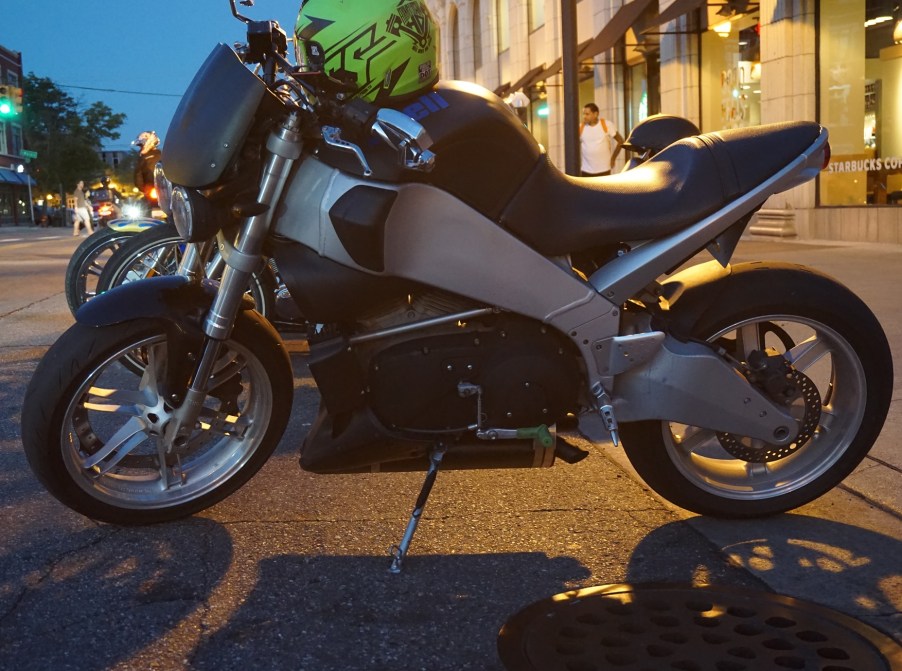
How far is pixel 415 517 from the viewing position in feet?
10.2

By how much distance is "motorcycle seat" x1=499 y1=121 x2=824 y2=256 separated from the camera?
124 inches

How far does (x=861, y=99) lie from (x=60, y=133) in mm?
75635

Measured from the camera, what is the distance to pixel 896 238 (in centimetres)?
1340

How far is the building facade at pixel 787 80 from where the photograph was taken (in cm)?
1406

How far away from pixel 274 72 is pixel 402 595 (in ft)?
4.89

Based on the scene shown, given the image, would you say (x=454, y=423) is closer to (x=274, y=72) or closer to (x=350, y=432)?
(x=350, y=432)

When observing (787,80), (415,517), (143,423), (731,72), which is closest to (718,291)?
(415,517)

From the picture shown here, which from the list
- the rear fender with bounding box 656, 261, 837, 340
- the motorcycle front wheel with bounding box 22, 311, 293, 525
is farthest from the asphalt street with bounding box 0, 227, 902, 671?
the rear fender with bounding box 656, 261, 837, 340

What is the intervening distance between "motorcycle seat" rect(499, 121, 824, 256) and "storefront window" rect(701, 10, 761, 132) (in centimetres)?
1406

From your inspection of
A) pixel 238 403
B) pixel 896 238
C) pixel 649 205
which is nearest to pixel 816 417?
pixel 649 205

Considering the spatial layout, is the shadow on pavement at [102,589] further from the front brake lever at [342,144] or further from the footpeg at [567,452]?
the front brake lever at [342,144]

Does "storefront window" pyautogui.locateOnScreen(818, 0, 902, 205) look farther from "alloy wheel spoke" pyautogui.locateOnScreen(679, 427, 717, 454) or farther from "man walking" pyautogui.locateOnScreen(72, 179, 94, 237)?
"man walking" pyautogui.locateOnScreen(72, 179, 94, 237)

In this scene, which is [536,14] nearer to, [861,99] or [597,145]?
[861,99]

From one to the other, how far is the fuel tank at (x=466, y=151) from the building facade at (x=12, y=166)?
83352mm
